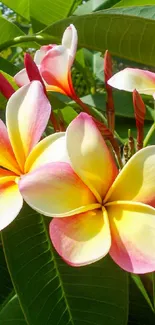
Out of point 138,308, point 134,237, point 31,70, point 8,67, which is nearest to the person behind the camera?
point 134,237

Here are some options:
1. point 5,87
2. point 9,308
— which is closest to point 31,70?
point 5,87

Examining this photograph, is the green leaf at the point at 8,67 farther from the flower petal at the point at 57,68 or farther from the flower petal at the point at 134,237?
the flower petal at the point at 134,237

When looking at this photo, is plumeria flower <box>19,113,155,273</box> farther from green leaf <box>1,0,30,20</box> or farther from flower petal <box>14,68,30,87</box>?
green leaf <box>1,0,30,20</box>

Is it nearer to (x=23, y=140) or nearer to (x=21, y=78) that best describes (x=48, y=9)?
(x=21, y=78)

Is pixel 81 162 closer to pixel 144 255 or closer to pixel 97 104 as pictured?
pixel 144 255

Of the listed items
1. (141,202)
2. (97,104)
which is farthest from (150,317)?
(97,104)

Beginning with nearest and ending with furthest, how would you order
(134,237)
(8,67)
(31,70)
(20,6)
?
(134,237) → (31,70) → (8,67) → (20,6)

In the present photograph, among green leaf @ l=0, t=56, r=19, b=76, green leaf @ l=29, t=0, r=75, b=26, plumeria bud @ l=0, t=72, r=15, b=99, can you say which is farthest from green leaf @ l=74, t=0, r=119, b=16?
plumeria bud @ l=0, t=72, r=15, b=99
